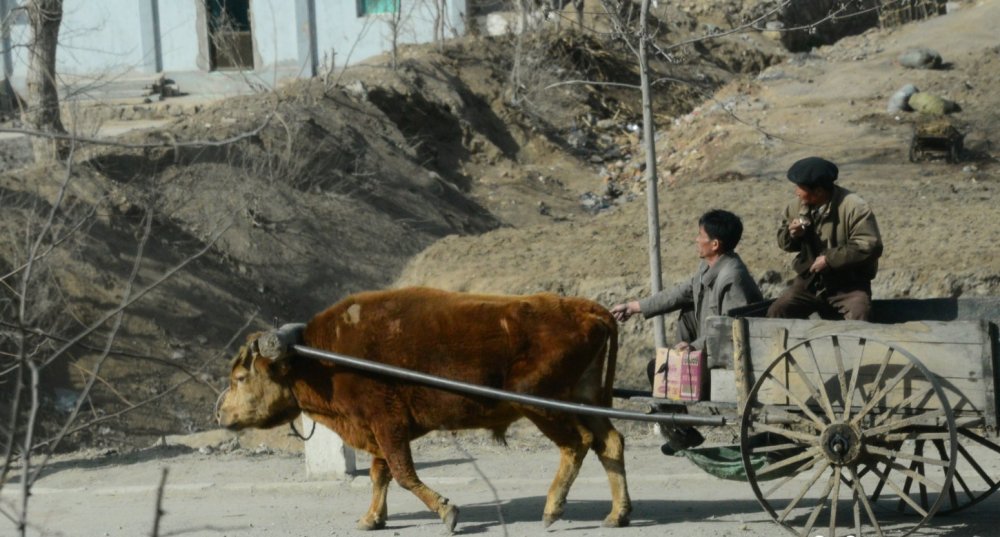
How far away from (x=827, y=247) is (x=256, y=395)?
373 cm

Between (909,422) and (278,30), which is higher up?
(278,30)

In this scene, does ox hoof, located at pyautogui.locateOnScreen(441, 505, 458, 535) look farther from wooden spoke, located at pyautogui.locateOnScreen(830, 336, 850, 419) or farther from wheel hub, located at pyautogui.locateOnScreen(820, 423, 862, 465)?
wooden spoke, located at pyautogui.locateOnScreen(830, 336, 850, 419)

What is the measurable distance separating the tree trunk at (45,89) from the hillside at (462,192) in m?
0.65

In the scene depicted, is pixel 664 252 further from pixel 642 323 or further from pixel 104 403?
pixel 104 403

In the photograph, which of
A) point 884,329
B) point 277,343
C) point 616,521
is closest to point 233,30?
point 277,343

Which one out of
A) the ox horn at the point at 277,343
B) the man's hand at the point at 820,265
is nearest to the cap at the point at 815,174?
the man's hand at the point at 820,265

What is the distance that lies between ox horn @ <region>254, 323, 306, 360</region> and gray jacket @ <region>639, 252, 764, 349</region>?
224 cm

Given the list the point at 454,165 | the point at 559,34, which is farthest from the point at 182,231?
the point at 559,34

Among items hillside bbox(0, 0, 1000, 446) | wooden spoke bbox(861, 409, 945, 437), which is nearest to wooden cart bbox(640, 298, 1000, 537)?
wooden spoke bbox(861, 409, 945, 437)

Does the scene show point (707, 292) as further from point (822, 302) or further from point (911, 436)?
point (911, 436)

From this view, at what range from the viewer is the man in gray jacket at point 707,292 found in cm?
802

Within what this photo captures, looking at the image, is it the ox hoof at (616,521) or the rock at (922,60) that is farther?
the rock at (922,60)

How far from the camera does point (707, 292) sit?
27.2 feet

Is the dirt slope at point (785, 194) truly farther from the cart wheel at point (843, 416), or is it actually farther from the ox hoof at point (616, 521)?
the cart wheel at point (843, 416)
